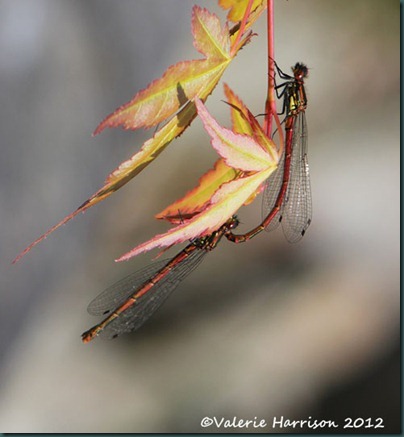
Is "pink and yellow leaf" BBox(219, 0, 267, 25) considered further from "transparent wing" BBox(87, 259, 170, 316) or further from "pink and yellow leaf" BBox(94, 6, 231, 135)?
"transparent wing" BBox(87, 259, 170, 316)

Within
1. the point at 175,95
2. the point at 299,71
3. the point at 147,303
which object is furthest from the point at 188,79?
the point at 147,303

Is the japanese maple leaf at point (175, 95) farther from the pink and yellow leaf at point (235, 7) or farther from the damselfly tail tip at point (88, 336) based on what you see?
the damselfly tail tip at point (88, 336)

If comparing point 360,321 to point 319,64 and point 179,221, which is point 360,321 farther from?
point 179,221

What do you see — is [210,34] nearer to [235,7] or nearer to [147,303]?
[235,7]

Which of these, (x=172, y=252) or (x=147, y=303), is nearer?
(x=147, y=303)

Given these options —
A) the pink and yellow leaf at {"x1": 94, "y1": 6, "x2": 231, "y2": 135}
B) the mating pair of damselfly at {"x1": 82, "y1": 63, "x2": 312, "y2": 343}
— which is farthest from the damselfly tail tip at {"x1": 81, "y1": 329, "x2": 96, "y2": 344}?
the pink and yellow leaf at {"x1": 94, "y1": 6, "x2": 231, "y2": 135}

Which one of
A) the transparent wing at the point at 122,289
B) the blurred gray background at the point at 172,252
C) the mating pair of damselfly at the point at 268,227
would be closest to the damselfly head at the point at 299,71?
the mating pair of damselfly at the point at 268,227

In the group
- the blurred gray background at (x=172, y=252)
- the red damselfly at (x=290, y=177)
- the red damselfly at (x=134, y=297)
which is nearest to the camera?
the red damselfly at (x=290, y=177)
